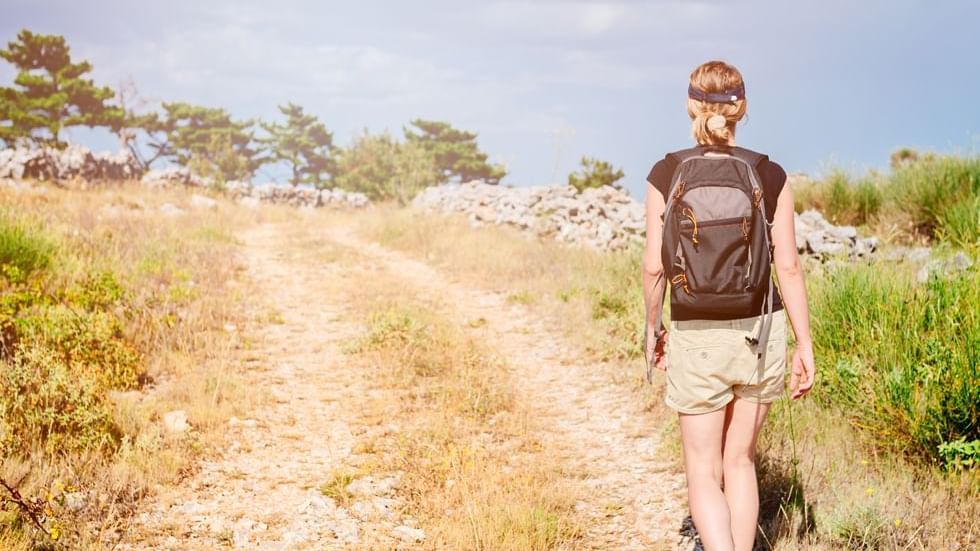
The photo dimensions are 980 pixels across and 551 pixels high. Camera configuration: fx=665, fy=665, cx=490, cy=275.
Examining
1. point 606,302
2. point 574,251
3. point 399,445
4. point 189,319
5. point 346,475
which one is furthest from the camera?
point 574,251

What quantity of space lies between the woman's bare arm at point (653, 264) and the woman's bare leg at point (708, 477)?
0.31m

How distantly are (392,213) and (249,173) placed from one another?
2807 centimetres

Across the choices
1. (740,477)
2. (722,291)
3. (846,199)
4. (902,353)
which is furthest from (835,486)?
(846,199)

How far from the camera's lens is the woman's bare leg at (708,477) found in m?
2.75

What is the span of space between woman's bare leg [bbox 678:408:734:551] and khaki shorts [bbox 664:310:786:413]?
7cm

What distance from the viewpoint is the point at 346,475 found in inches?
181

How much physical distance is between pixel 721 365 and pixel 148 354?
5.82 meters

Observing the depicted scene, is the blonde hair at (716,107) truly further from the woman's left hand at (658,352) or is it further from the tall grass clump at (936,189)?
the tall grass clump at (936,189)

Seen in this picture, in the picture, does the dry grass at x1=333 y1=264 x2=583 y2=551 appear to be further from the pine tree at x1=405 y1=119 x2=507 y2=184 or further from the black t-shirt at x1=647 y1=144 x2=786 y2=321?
the pine tree at x1=405 y1=119 x2=507 y2=184

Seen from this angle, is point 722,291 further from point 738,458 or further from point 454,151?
point 454,151

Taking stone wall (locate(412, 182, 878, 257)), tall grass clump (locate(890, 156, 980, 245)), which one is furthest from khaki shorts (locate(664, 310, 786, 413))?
tall grass clump (locate(890, 156, 980, 245))

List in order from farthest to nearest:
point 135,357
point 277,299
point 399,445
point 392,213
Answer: point 392,213
point 277,299
point 135,357
point 399,445

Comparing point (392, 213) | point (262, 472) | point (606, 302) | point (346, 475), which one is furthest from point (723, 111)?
point (392, 213)

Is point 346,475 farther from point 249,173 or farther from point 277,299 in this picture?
point 249,173
